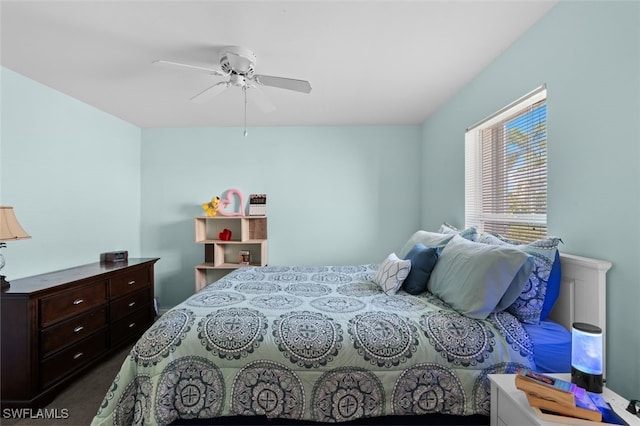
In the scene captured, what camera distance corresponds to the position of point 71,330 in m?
2.13

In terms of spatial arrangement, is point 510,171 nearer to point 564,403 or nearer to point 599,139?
point 599,139

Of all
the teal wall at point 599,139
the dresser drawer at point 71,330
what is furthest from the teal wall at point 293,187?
the teal wall at point 599,139

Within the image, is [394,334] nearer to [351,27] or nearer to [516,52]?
[351,27]

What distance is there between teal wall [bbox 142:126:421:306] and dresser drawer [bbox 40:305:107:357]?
4.62 feet

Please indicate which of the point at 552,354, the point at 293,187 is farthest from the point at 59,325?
the point at 552,354

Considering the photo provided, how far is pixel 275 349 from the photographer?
135cm

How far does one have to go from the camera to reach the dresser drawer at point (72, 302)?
1.95m

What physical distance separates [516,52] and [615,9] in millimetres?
644

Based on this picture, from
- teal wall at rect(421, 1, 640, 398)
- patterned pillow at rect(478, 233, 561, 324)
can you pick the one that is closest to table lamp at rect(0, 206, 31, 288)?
patterned pillow at rect(478, 233, 561, 324)

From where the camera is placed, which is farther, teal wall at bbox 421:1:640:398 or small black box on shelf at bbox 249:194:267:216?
small black box on shelf at bbox 249:194:267:216

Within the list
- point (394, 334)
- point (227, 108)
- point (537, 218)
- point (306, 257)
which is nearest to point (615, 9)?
point (537, 218)

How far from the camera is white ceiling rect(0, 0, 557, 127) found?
1595mm

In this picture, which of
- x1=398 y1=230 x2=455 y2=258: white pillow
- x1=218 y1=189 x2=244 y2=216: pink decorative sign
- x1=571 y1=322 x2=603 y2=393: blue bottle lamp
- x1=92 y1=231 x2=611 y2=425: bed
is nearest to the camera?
x1=571 y1=322 x2=603 y2=393: blue bottle lamp

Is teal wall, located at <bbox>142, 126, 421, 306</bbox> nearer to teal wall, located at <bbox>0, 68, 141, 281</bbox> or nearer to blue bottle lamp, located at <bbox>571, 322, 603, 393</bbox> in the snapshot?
teal wall, located at <bbox>0, 68, 141, 281</bbox>
